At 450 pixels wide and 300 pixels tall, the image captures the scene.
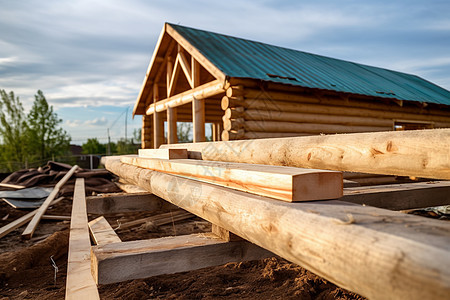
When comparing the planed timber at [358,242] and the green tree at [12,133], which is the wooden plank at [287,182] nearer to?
the planed timber at [358,242]

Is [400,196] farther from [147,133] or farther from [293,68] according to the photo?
[147,133]

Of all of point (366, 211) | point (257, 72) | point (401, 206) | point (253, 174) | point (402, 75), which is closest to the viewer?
point (366, 211)

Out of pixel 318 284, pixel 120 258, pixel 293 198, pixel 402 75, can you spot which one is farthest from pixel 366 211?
pixel 402 75

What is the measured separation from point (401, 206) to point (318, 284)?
44.1 inches

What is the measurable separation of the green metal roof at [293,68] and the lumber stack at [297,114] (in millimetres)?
438

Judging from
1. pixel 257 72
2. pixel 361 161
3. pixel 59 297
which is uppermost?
pixel 257 72

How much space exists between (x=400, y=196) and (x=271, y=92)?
527cm

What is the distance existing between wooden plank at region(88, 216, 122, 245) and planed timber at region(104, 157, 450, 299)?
5.57 feet

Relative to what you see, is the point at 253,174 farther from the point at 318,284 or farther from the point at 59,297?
the point at 59,297

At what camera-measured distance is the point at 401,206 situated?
10.4 ft

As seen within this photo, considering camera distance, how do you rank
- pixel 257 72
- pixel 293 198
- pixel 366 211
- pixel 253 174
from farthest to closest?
pixel 257 72, pixel 253 174, pixel 293 198, pixel 366 211

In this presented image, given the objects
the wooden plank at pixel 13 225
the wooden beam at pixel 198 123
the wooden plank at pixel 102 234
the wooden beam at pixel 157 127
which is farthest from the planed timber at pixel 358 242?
the wooden beam at pixel 157 127

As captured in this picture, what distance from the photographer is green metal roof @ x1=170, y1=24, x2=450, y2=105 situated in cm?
784

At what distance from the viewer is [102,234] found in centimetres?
323
